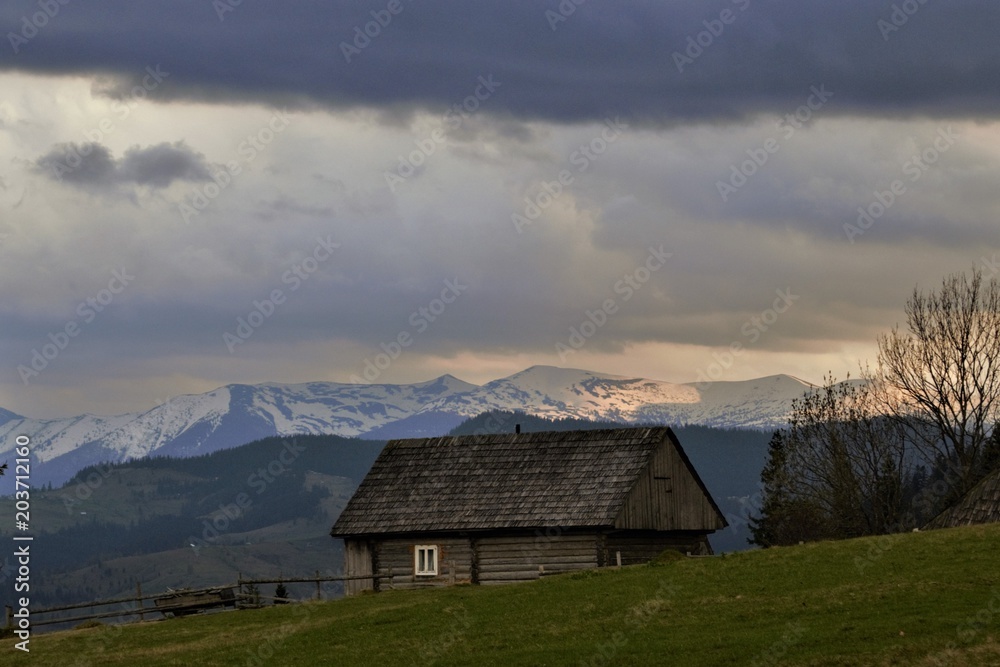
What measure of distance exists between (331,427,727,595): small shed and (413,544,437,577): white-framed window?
0.04 metres

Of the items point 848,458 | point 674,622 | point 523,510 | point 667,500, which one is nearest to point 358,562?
point 523,510

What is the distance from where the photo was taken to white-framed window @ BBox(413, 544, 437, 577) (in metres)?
60.6

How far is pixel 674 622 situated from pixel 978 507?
20.8 m

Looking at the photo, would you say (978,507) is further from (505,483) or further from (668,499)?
(505,483)

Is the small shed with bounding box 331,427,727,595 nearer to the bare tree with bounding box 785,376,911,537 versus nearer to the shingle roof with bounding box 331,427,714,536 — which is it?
the shingle roof with bounding box 331,427,714,536

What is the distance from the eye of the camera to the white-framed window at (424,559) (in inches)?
2387

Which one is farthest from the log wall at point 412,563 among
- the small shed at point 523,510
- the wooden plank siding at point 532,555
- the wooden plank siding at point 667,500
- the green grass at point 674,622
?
the green grass at point 674,622

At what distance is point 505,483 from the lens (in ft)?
203

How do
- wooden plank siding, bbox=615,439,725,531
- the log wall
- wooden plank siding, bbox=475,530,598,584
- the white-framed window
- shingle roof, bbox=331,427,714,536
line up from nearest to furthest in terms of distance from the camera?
wooden plank siding, bbox=475,530,598,584, shingle roof, bbox=331,427,714,536, wooden plank siding, bbox=615,439,725,531, the log wall, the white-framed window

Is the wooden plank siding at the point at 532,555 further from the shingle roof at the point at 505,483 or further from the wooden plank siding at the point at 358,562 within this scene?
the wooden plank siding at the point at 358,562

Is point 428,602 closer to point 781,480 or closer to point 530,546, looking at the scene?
point 530,546

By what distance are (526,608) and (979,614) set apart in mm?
13625

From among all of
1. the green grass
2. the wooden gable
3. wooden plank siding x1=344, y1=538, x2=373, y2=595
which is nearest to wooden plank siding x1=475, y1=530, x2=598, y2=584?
the wooden gable

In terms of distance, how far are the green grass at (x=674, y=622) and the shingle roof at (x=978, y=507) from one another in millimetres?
6727
